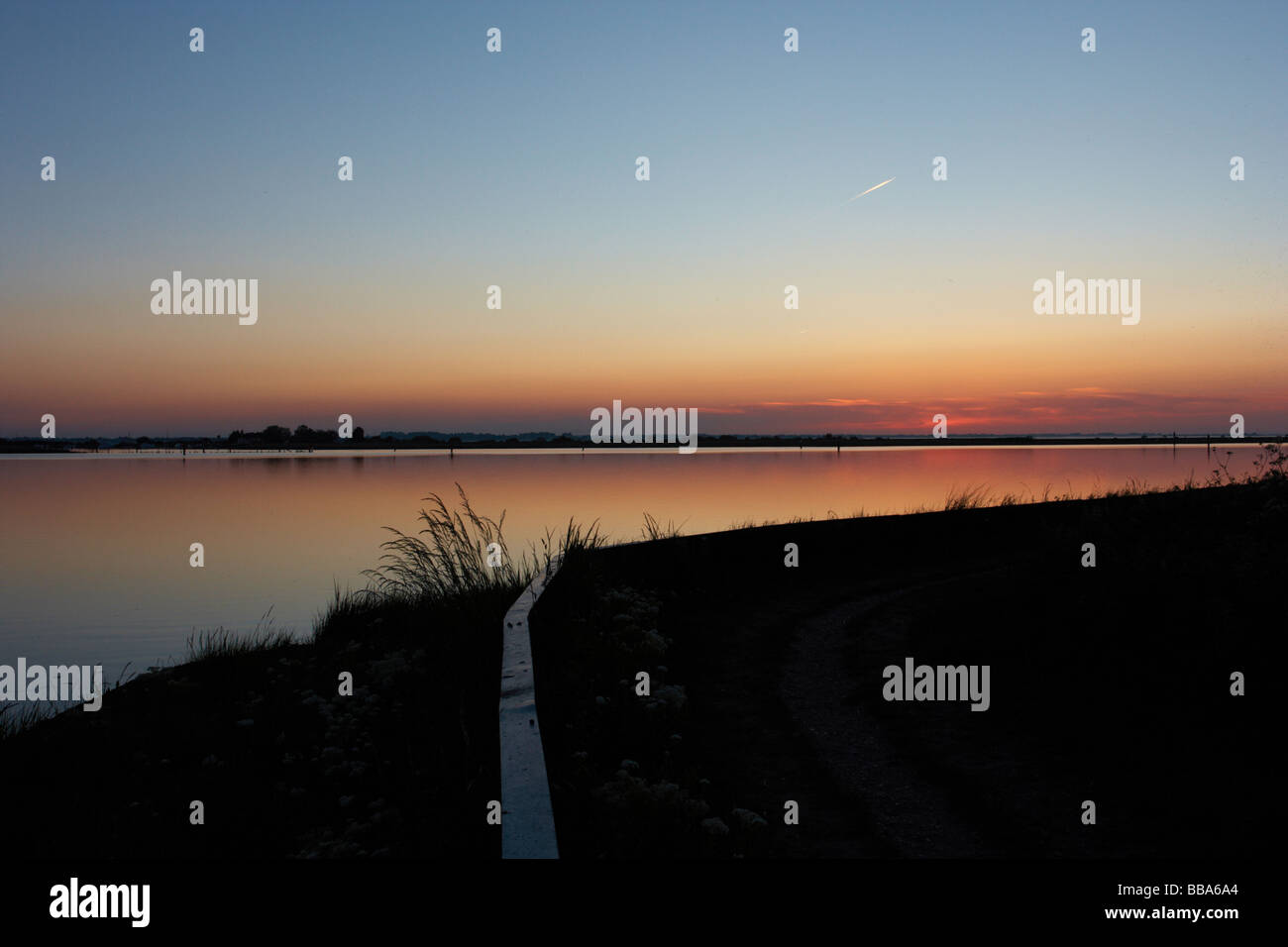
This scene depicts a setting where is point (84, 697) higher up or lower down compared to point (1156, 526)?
lower down

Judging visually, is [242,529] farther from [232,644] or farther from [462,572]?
[462,572]

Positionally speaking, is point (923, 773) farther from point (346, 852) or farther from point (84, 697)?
point (84, 697)

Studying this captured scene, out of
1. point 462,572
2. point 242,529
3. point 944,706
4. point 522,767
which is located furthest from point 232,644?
point 242,529

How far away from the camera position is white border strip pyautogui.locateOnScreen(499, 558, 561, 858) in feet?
12.2

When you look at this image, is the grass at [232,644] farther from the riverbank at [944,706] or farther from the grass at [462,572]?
the riverbank at [944,706]

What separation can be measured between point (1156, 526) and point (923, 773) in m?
7.68

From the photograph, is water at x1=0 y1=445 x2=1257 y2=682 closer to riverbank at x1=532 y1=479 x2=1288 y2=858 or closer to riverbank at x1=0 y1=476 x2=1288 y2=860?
riverbank at x1=0 y1=476 x2=1288 y2=860

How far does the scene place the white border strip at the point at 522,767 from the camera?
12.2 ft

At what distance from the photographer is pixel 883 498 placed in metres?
47.2

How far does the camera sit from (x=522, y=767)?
15.4 ft

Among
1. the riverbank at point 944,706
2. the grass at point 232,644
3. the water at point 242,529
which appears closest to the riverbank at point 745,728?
the riverbank at point 944,706

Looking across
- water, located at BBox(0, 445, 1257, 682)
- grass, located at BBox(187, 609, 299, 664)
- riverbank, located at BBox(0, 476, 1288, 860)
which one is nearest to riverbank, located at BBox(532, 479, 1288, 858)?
riverbank, located at BBox(0, 476, 1288, 860)
